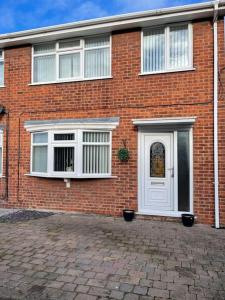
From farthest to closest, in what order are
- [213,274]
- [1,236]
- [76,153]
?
[76,153]
[1,236]
[213,274]

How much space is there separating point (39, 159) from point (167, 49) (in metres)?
4.94

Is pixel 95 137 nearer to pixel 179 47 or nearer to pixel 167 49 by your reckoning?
pixel 167 49

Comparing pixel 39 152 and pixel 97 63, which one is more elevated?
pixel 97 63

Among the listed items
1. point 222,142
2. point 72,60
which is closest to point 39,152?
point 72,60

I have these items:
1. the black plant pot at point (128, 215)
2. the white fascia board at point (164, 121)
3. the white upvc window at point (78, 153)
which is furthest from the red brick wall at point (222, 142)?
the white upvc window at point (78, 153)

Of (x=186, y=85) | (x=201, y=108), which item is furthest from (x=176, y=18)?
(x=201, y=108)

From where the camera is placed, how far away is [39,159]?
8328 mm

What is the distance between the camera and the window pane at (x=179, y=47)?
716 centimetres

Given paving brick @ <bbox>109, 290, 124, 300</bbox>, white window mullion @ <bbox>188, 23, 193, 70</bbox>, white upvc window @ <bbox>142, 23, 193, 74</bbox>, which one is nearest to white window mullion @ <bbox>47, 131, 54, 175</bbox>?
white upvc window @ <bbox>142, 23, 193, 74</bbox>

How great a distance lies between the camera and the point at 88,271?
4023 millimetres

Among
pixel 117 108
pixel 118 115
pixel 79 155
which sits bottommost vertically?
pixel 79 155

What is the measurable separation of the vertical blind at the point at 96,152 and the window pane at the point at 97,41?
2.63 metres

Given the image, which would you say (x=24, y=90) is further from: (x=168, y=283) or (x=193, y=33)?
(x=168, y=283)

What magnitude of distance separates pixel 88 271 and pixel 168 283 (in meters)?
1.18
